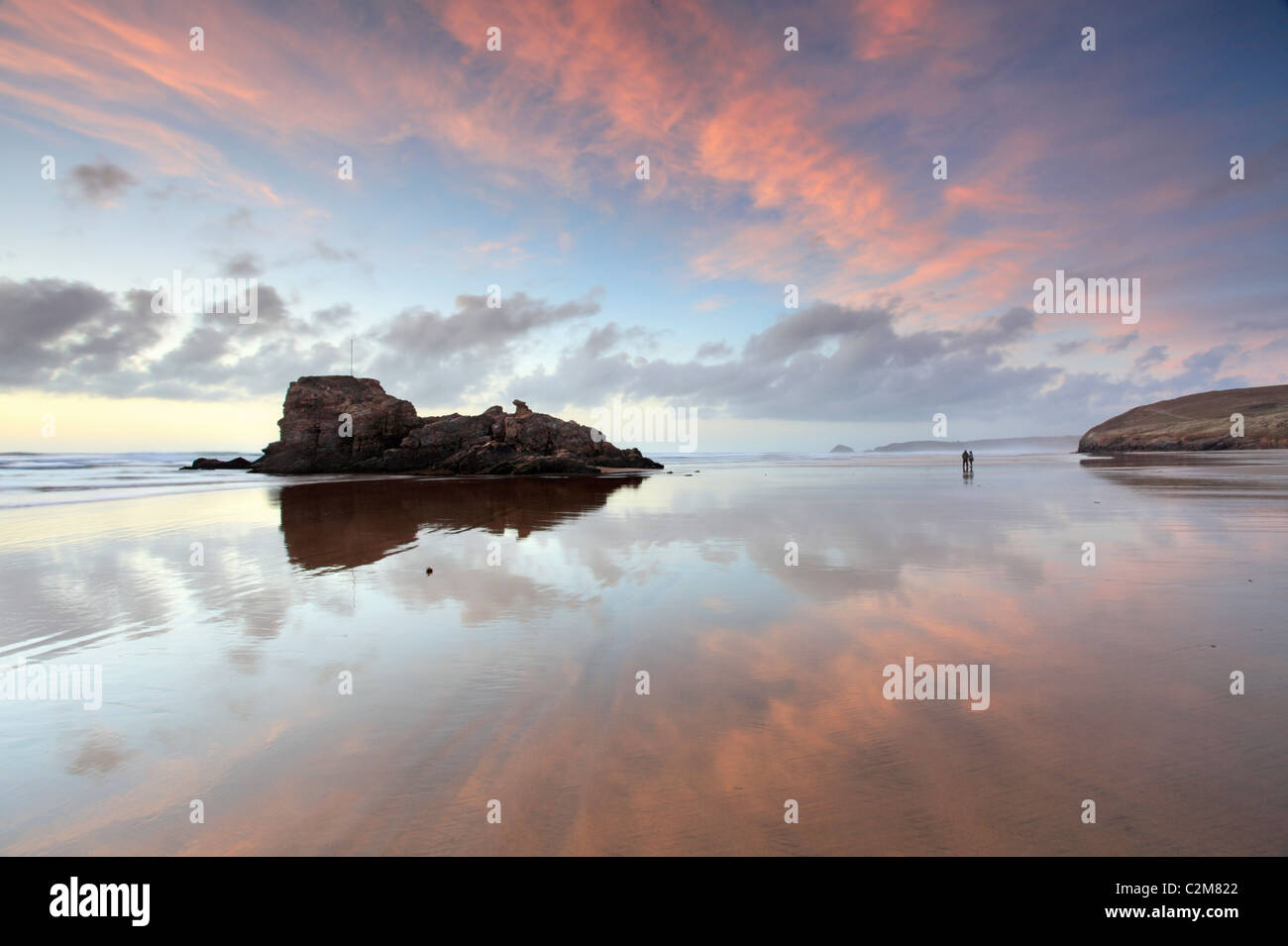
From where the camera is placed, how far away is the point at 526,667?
608 centimetres

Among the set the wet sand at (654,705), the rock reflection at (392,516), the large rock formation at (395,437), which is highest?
the large rock formation at (395,437)

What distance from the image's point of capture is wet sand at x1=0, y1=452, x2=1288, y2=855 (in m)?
3.41

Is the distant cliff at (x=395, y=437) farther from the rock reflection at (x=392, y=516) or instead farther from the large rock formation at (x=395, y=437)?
the rock reflection at (x=392, y=516)

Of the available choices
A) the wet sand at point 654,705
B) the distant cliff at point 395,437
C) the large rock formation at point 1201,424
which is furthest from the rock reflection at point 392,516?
the large rock formation at point 1201,424

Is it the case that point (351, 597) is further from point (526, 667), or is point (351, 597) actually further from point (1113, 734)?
point (1113, 734)

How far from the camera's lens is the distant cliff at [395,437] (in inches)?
2451

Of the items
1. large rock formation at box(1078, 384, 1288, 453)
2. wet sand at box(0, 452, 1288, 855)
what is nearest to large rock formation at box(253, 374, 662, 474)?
wet sand at box(0, 452, 1288, 855)

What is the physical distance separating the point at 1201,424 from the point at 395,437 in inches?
5743

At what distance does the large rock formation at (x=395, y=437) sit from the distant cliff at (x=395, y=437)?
0.36 feet

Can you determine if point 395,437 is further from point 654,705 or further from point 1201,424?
point 1201,424

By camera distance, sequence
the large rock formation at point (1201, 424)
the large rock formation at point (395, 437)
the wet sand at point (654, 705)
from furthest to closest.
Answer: the large rock formation at point (1201, 424)
the large rock formation at point (395, 437)
the wet sand at point (654, 705)
